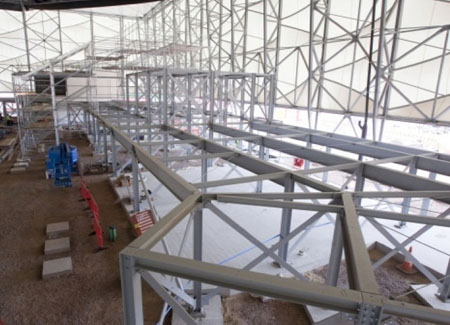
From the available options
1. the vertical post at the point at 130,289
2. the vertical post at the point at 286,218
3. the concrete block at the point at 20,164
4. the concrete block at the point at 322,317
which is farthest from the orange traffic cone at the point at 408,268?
the concrete block at the point at 20,164

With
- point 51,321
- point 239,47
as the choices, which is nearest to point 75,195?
point 51,321

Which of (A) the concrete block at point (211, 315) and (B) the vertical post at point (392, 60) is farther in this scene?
(B) the vertical post at point (392, 60)

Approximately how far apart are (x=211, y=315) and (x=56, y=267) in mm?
3448

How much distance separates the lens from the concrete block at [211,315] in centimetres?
475

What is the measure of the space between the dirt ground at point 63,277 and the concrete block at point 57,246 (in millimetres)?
159

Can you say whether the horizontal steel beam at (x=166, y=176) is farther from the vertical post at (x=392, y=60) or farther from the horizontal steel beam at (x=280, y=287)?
the vertical post at (x=392, y=60)

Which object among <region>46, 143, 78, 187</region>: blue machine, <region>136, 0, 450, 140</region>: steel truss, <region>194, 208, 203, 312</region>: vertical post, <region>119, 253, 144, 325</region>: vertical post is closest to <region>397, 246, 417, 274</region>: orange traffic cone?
<region>194, 208, 203, 312</region>: vertical post

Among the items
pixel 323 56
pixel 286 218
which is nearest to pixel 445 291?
pixel 286 218

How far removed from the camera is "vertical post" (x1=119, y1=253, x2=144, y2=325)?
8.16 ft

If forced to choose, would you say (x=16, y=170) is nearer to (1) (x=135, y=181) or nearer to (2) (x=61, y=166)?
(2) (x=61, y=166)

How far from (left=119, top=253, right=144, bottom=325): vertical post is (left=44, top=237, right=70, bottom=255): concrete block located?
5.17 metres

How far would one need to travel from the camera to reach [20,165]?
13422mm

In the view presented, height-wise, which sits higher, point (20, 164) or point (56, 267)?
point (20, 164)

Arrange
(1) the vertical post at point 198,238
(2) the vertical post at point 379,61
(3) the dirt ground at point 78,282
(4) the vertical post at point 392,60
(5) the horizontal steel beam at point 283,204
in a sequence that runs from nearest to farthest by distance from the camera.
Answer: (5) the horizontal steel beam at point 283,204, (1) the vertical post at point 198,238, (3) the dirt ground at point 78,282, (2) the vertical post at point 379,61, (4) the vertical post at point 392,60
